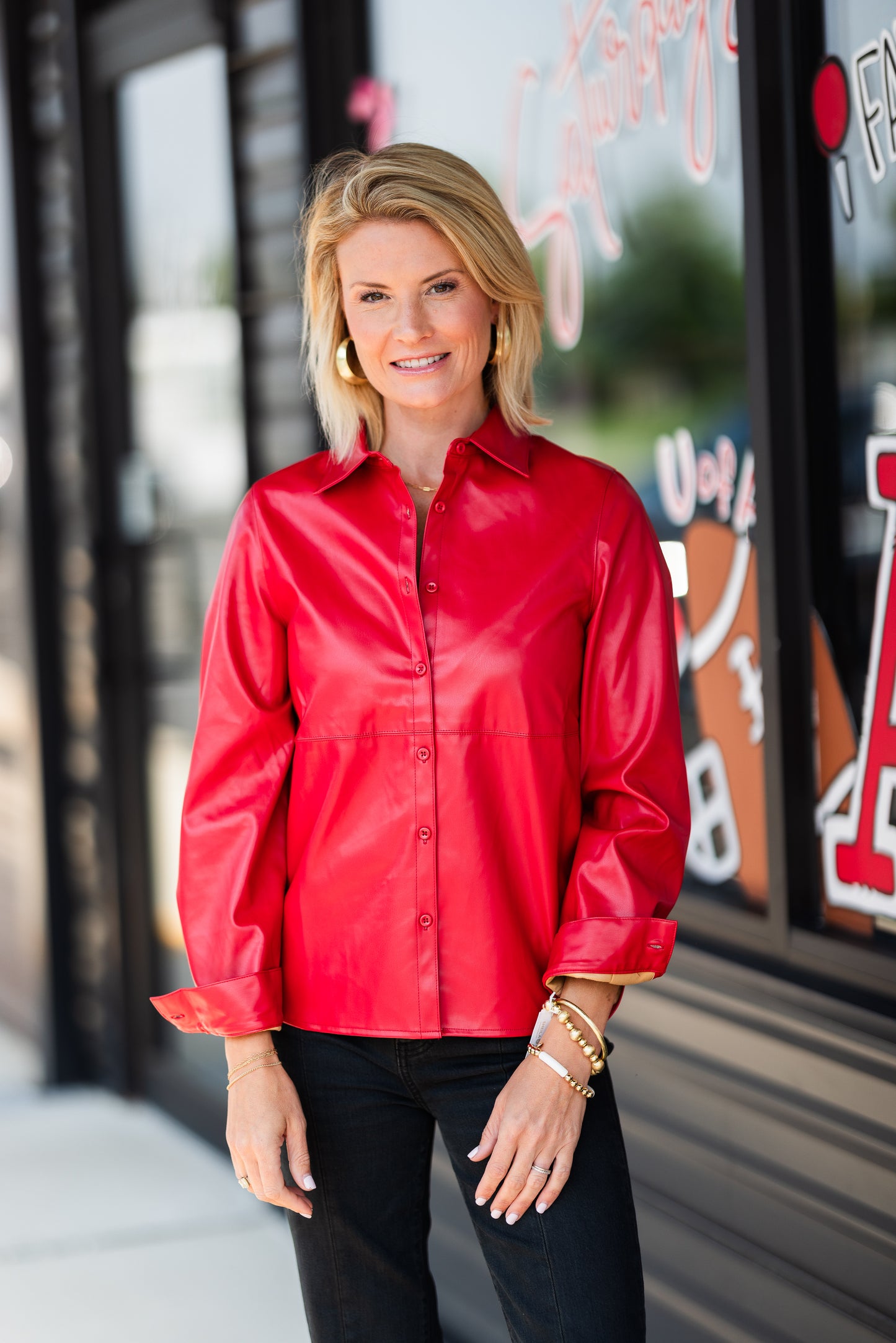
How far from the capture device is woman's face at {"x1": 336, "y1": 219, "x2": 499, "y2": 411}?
1567 millimetres

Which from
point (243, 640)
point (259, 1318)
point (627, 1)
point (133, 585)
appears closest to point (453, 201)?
point (243, 640)

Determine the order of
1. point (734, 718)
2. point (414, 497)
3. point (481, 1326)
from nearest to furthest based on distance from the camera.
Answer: point (414, 497) → point (734, 718) → point (481, 1326)

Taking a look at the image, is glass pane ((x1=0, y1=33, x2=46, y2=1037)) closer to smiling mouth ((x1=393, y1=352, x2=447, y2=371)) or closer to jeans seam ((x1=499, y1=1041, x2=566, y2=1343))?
smiling mouth ((x1=393, y1=352, x2=447, y2=371))

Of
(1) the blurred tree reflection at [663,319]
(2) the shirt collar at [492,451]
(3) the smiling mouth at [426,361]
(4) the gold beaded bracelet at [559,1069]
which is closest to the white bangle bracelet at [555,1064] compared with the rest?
(4) the gold beaded bracelet at [559,1069]

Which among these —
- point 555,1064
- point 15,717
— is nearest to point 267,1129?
point 555,1064

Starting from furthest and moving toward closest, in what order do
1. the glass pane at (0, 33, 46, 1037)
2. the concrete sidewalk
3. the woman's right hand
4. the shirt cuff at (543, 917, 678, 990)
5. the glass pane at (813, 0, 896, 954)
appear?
the glass pane at (0, 33, 46, 1037) → the concrete sidewalk → the glass pane at (813, 0, 896, 954) → the woman's right hand → the shirt cuff at (543, 917, 678, 990)

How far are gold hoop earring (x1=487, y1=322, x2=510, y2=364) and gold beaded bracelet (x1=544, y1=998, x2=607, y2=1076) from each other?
68 cm

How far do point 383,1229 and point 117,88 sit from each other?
3.57 meters

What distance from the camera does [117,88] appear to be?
14.1 feet

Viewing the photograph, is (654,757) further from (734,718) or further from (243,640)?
(734,718)

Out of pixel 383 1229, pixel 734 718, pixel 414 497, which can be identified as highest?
pixel 414 497

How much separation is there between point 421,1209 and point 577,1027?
33 cm

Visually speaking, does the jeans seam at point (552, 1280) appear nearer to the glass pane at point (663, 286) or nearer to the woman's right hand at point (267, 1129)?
the woman's right hand at point (267, 1129)

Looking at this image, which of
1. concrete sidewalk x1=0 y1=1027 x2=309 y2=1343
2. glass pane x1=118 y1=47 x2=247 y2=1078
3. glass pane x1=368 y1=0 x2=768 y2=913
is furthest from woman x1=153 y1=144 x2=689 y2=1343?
glass pane x1=118 y1=47 x2=247 y2=1078
